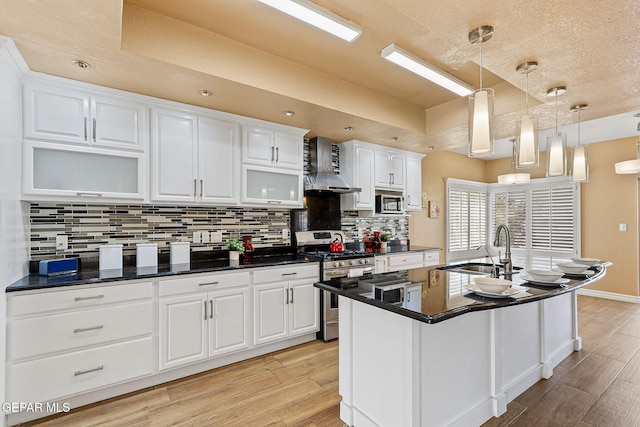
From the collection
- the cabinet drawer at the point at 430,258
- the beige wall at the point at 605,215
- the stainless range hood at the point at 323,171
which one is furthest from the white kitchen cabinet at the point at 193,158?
the beige wall at the point at 605,215

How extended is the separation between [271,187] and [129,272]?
62.4 inches

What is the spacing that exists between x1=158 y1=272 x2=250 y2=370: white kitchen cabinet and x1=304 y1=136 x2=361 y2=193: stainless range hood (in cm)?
151

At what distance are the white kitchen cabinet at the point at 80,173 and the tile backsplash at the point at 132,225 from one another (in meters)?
0.31

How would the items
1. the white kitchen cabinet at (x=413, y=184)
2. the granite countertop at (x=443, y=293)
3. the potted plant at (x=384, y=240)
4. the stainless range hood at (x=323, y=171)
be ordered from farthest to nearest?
the white kitchen cabinet at (x=413, y=184) < the potted plant at (x=384, y=240) < the stainless range hood at (x=323, y=171) < the granite countertop at (x=443, y=293)

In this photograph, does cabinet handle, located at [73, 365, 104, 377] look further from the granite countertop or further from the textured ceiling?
the textured ceiling

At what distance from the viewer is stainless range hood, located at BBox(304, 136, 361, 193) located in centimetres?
380

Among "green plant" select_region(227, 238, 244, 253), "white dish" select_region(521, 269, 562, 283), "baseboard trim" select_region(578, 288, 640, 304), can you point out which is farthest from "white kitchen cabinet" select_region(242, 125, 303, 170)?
"baseboard trim" select_region(578, 288, 640, 304)

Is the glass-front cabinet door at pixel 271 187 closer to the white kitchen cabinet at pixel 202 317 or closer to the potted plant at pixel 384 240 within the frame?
the white kitchen cabinet at pixel 202 317

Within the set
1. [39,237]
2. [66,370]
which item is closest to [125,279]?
[66,370]

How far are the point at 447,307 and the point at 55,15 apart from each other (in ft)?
8.50

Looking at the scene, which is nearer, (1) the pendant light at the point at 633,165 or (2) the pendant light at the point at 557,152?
(2) the pendant light at the point at 557,152

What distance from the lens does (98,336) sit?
2.21 m

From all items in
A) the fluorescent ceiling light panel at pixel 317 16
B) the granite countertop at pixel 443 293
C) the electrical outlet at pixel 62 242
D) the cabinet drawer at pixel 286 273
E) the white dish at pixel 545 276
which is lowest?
the cabinet drawer at pixel 286 273

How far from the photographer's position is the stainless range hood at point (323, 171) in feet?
12.5
